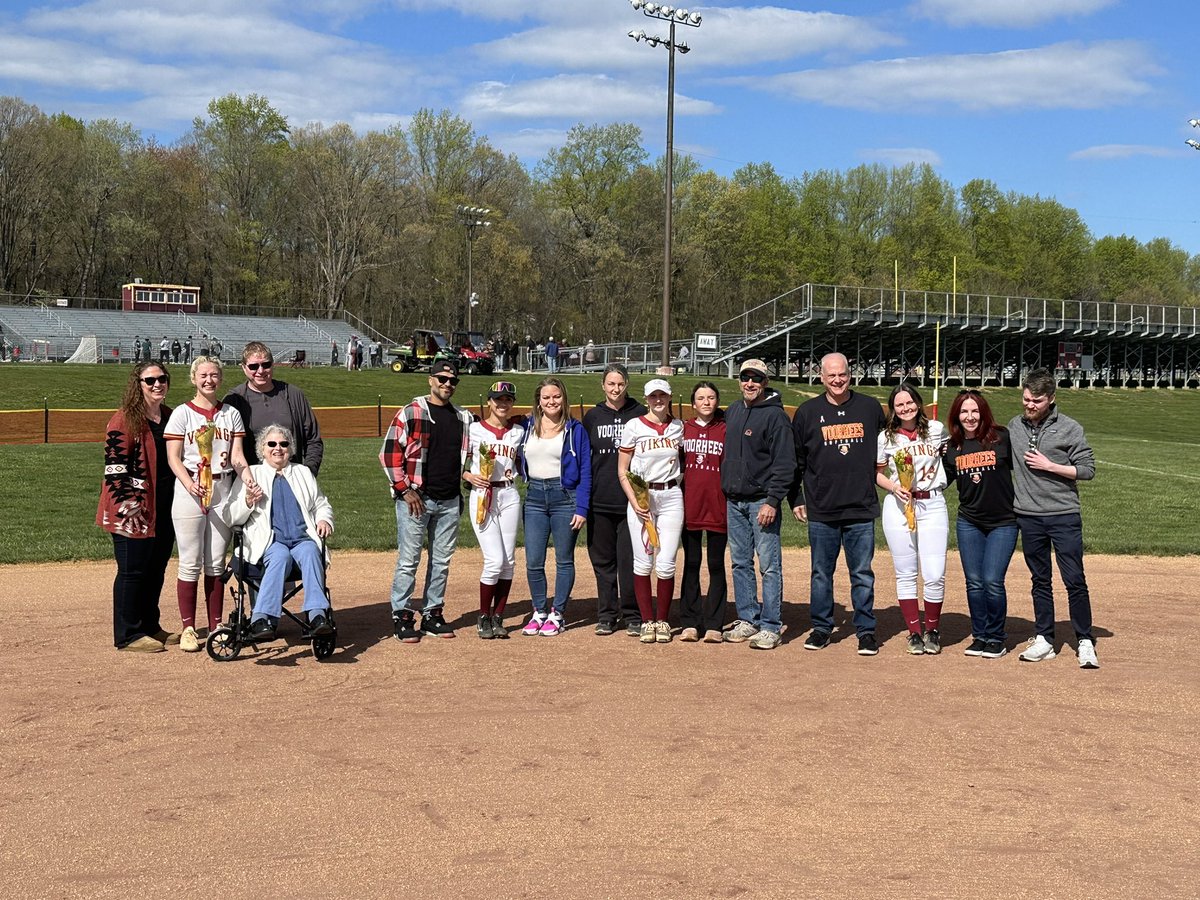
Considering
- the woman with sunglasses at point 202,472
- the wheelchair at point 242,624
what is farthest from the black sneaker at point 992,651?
the woman with sunglasses at point 202,472

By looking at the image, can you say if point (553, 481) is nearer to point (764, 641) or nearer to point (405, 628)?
point (405, 628)

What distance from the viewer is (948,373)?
194 feet

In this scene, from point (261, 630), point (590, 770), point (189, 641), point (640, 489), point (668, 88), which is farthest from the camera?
point (668, 88)

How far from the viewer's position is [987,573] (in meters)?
8.04

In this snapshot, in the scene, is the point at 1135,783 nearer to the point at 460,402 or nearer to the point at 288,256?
the point at 460,402

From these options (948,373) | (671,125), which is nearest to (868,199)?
(948,373)

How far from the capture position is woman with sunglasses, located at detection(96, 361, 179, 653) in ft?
25.4

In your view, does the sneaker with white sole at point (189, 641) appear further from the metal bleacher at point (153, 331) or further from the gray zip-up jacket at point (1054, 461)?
the metal bleacher at point (153, 331)

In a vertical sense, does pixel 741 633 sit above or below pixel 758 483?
below

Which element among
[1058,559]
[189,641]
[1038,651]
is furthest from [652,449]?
[189,641]

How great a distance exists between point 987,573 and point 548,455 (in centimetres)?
320

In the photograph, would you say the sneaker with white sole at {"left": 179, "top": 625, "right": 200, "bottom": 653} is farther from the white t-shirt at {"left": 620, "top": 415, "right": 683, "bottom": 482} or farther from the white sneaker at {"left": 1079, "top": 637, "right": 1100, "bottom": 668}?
the white sneaker at {"left": 1079, "top": 637, "right": 1100, "bottom": 668}

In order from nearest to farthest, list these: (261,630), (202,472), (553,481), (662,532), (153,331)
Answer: (261,630) < (202,472) < (662,532) < (553,481) < (153,331)

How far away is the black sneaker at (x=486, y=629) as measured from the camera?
8.49 metres
